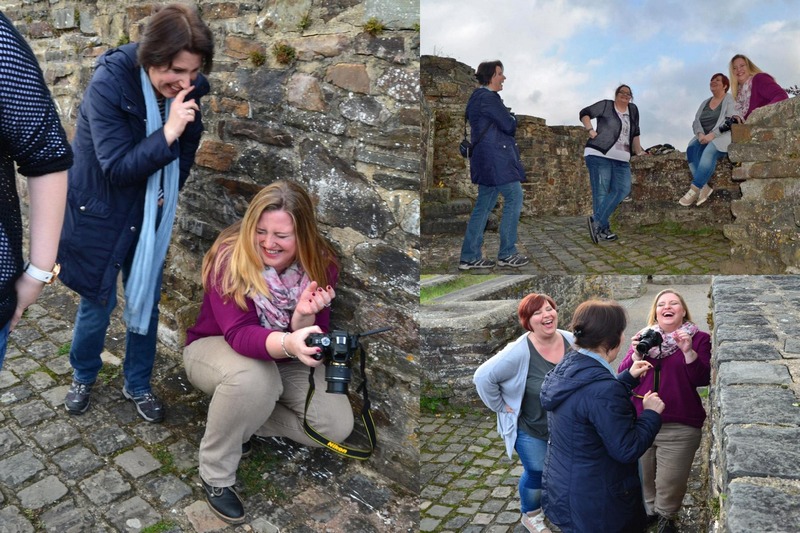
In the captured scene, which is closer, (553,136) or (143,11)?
(143,11)

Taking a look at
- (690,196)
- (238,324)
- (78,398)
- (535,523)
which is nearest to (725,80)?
(690,196)

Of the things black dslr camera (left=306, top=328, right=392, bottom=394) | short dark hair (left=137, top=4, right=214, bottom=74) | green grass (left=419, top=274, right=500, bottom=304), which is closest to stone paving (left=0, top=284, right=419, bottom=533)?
black dslr camera (left=306, top=328, right=392, bottom=394)

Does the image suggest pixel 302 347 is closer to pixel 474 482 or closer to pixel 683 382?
pixel 683 382

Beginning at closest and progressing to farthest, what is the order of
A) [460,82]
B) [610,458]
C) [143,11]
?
[610,458] < [143,11] < [460,82]

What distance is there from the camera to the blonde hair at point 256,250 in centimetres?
296

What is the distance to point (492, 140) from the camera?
4.35m

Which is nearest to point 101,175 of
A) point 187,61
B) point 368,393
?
point 187,61

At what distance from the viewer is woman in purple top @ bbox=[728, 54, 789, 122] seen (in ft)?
13.8

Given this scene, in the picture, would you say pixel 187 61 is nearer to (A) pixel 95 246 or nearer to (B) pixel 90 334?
(A) pixel 95 246

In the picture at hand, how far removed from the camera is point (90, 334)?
135 inches

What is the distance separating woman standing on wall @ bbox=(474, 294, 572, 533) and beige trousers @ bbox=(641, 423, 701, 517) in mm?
593

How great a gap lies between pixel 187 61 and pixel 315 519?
2.15 meters

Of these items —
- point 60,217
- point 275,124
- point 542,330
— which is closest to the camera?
point 60,217

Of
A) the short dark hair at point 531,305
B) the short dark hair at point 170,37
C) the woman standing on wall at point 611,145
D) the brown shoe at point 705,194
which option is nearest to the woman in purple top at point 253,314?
the short dark hair at point 170,37
